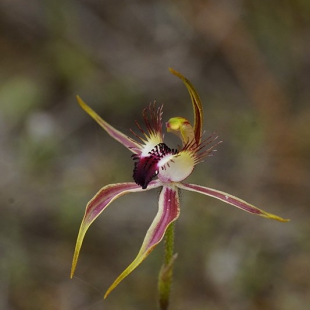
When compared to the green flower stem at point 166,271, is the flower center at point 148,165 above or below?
above

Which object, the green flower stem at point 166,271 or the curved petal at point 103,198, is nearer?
the curved petal at point 103,198

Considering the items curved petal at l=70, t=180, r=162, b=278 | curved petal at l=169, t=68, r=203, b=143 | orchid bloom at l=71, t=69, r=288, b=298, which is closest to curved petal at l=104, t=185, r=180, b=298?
orchid bloom at l=71, t=69, r=288, b=298

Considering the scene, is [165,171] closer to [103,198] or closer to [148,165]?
[148,165]

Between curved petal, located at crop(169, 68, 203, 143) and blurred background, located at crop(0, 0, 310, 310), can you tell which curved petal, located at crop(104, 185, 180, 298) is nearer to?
curved petal, located at crop(169, 68, 203, 143)

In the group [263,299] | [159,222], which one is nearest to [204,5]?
[263,299]

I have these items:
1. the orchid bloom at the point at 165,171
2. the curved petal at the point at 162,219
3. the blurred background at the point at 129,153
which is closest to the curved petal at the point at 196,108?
the orchid bloom at the point at 165,171

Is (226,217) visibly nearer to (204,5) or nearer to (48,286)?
(48,286)

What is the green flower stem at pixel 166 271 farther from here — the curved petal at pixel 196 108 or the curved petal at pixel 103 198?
the curved petal at pixel 196 108

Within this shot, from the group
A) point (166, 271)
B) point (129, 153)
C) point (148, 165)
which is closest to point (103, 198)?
point (148, 165)
